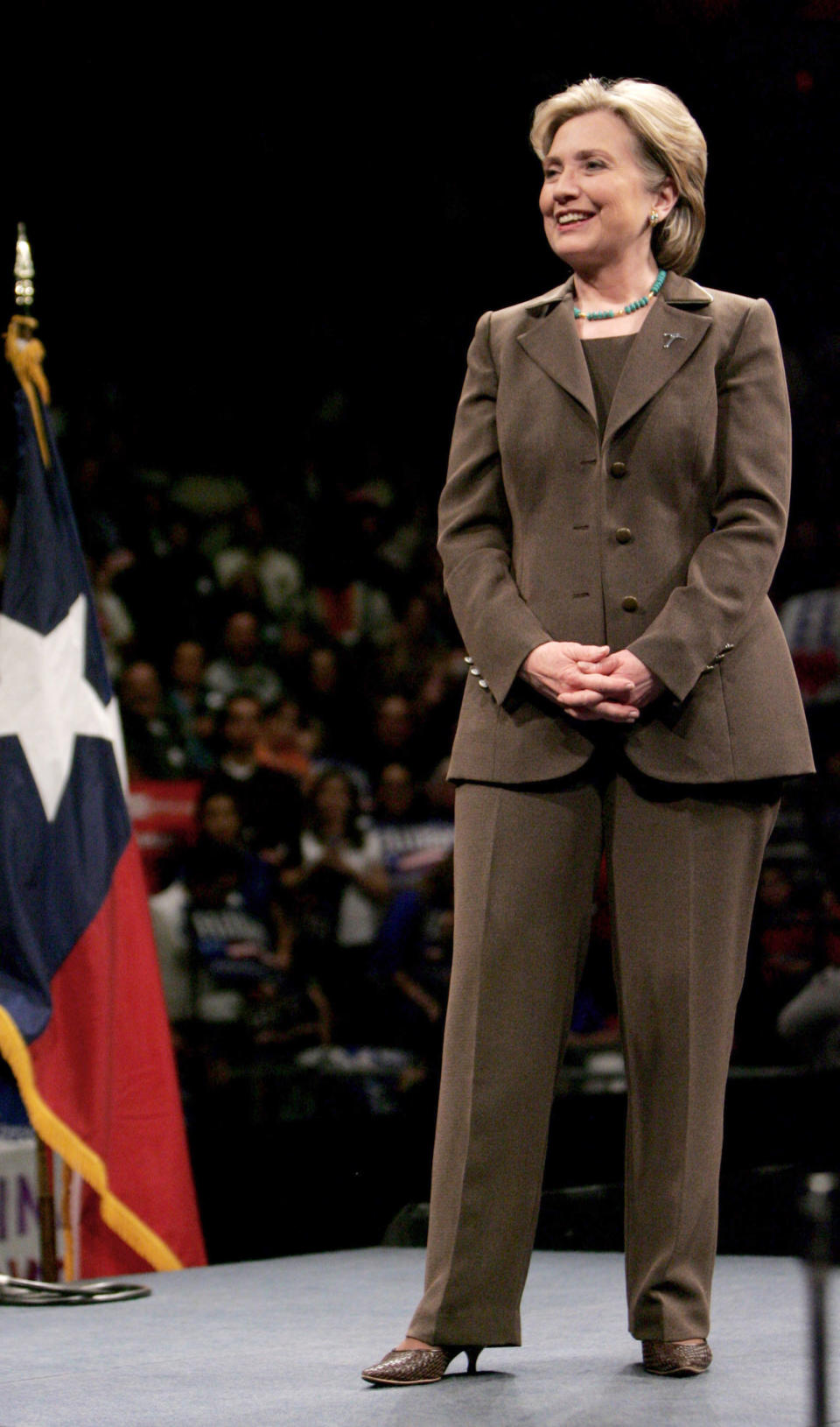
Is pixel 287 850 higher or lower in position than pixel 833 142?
lower

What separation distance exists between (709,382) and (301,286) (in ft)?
13.4

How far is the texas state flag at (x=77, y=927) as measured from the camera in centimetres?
319

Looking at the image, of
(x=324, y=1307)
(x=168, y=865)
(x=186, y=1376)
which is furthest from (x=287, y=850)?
(x=186, y=1376)

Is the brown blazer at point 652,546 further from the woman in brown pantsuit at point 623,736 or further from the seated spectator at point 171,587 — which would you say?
the seated spectator at point 171,587

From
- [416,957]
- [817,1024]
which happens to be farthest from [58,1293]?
[416,957]

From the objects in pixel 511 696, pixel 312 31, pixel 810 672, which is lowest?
pixel 810 672

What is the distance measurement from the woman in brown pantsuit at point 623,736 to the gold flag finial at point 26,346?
1552mm

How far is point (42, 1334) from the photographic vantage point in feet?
7.91

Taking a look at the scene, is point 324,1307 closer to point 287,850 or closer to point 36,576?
point 36,576

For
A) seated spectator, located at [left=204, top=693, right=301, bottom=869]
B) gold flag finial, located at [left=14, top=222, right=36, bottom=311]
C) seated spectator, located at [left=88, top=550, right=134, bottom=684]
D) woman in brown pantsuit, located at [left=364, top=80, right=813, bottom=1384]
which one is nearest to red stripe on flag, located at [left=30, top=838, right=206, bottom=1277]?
gold flag finial, located at [left=14, top=222, right=36, bottom=311]

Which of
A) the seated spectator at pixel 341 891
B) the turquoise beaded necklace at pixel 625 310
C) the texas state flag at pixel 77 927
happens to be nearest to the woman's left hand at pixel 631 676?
the turquoise beaded necklace at pixel 625 310

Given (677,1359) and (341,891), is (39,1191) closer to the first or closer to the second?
(677,1359)

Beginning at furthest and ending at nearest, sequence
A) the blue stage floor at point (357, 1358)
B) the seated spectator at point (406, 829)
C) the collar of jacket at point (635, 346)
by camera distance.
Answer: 1. the seated spectator at point (406, 829)
2. the collar of jacket at point (635, 346)
3. the blue stage floor at point (357, 1358)

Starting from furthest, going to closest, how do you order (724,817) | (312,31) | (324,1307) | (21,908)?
(312,31) → (21,908) → (324,1307) → (724,817)
